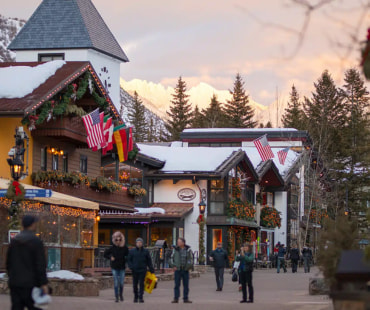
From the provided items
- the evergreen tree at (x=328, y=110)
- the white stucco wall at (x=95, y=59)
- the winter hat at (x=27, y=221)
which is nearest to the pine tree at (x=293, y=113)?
the evergreen tree at (x=328, y=110)

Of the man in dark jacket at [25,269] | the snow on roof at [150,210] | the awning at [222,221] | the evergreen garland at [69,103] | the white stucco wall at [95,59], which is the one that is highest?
the white stucco wall at [95,59]

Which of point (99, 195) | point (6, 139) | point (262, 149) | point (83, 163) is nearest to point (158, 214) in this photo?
point (262, 149)

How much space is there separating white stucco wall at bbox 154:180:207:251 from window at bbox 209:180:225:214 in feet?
2.02

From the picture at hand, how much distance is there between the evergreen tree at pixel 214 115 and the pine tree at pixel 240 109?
148cm

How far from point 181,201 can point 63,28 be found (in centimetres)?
2449

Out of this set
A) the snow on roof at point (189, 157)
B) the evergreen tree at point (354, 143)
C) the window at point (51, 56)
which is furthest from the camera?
the evergreen tree at point (354, 143)

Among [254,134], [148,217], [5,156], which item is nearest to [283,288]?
[5,156]

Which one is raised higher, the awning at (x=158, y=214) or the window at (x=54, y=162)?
the window at (x=54, y=162)

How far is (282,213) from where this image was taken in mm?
71062

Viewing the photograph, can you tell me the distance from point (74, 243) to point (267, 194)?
35850 mm

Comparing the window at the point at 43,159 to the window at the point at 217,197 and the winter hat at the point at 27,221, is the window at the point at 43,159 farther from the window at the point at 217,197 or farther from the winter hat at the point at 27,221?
the winter hat at the point at 27,221

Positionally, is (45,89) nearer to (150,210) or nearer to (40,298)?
(150,210)

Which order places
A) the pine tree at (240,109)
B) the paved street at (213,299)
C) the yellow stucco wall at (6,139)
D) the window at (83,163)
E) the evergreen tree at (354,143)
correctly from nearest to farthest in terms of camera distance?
the paved street at (213,299) → the yellow stucco wall at (6,139) → the window at (83,163) → the evergreen tree at (354,143) → the pine tree at (240,109)

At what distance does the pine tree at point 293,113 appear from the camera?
11889cm
